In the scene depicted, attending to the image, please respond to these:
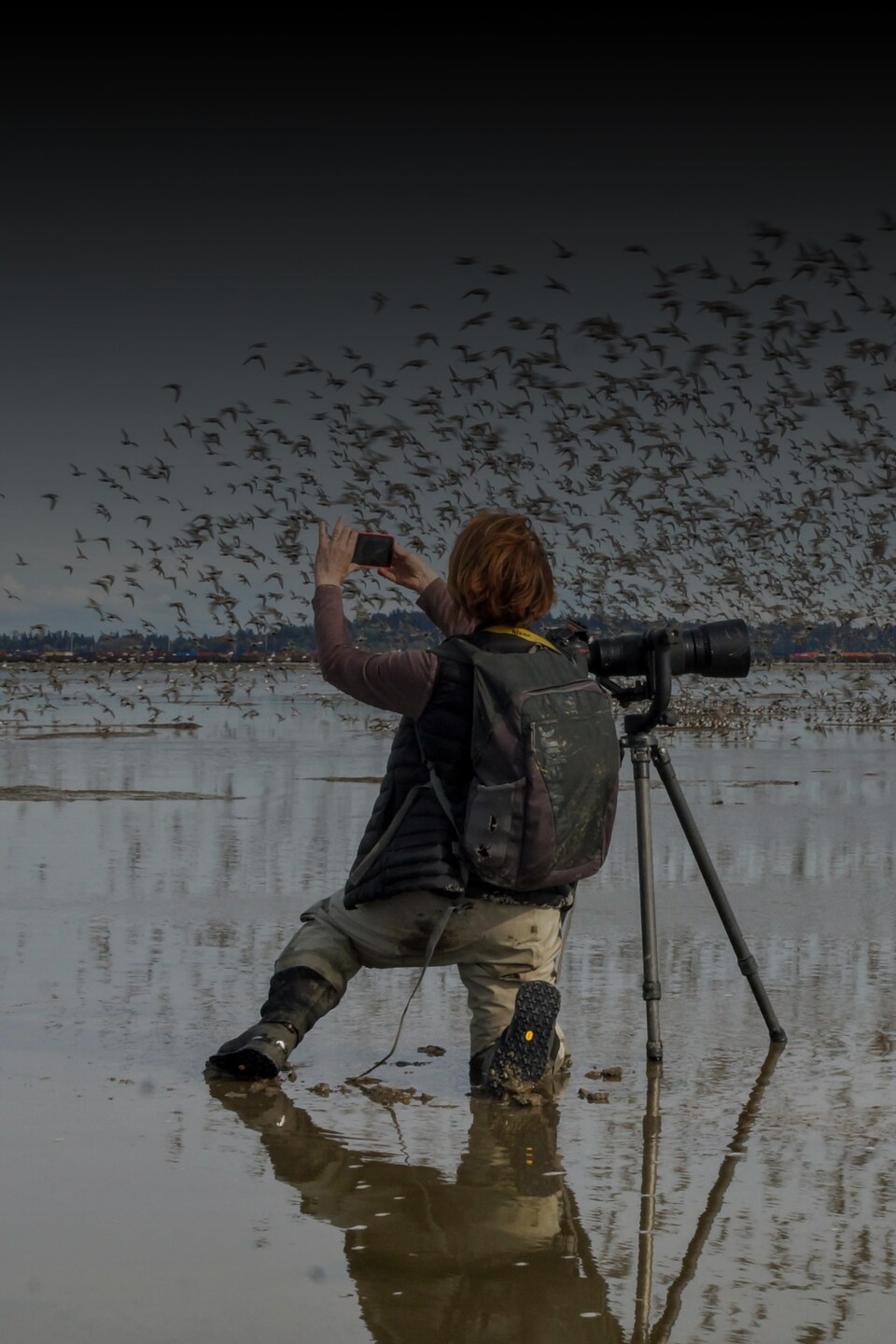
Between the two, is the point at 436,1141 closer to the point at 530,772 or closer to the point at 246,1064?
the point at 246,1064

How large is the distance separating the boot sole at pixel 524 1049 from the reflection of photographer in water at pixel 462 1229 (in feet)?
0.31

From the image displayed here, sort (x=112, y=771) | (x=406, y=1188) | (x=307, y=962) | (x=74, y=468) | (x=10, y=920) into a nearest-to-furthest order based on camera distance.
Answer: (x=406, y=1188) < (x=307, y=962) < (x=10, y=920) < (x=112, y=771) < (x=74, y=468)

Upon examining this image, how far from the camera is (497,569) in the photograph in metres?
4.87

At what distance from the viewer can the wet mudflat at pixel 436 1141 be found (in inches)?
130

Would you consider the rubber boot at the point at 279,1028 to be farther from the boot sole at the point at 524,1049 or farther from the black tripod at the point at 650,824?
the black tripod at the point at 650,824

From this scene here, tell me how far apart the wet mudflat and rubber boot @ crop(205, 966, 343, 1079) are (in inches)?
4.1

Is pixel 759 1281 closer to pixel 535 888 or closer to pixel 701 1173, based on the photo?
pixel 701 1173

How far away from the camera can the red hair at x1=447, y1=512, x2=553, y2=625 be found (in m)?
4.88

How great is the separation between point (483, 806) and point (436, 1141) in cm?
94

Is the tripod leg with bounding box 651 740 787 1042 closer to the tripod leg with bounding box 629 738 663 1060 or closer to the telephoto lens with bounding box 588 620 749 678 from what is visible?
the tripod leg with bounding box 629 738 663 1060

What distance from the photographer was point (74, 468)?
2164 cm

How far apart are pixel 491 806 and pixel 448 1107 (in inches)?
36.4

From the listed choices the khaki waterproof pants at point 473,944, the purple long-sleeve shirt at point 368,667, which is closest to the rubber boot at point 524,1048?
A: the khaki waterproof pants at point 473,944

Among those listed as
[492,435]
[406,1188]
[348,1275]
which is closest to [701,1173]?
[406,1188]
